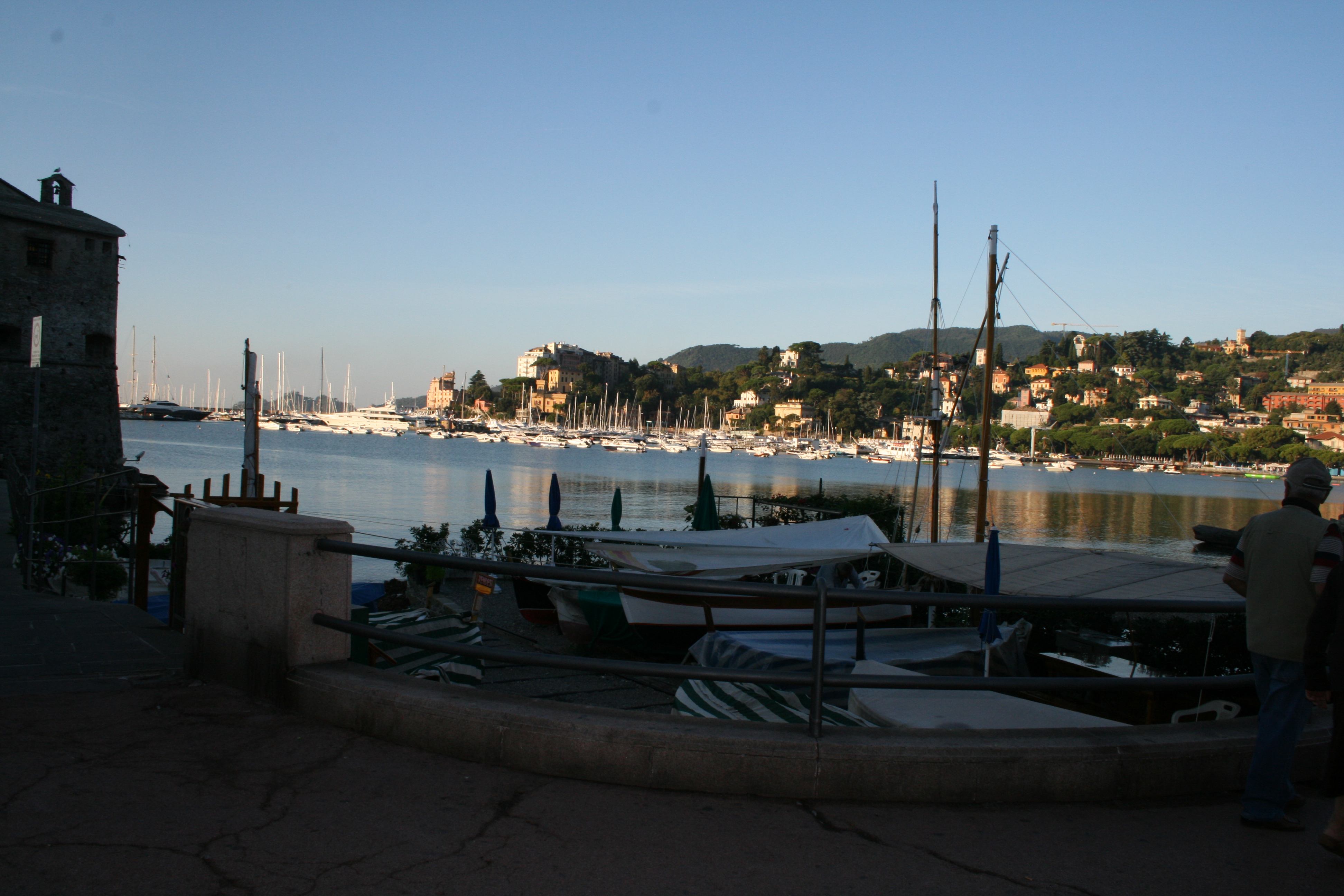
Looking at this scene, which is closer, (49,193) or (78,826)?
(78,826)

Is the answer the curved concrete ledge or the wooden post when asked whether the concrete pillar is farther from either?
the wooden post

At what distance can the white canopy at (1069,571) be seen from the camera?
1111 centimetres

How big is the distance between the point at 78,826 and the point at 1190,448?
181880 millimetres

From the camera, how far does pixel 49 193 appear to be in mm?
39281

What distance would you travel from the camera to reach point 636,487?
78.9 metres

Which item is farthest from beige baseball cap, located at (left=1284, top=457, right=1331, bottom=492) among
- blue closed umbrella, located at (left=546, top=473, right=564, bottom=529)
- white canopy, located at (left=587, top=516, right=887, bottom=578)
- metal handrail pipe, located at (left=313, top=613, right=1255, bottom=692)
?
blue closed umbrella, located at (left=546, top=473, right=564, bottom=529)

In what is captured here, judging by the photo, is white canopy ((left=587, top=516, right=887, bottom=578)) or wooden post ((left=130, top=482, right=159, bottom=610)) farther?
white canopy ((left=587, top=516, right=887, bottom=578))

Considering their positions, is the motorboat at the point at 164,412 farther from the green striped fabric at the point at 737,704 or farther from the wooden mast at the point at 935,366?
the green striped fabric at the point at 737,704

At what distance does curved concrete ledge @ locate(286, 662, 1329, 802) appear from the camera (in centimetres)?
435

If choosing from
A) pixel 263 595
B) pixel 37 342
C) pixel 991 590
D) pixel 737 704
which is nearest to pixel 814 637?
pixel 737 704

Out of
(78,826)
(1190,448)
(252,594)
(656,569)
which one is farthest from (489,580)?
(1190,448)

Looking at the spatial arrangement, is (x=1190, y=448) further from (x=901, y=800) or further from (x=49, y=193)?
(x=901, y=800)

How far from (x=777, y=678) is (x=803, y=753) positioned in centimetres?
34

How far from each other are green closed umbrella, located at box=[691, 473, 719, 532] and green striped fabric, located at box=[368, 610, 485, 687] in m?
11.2
